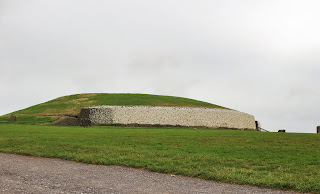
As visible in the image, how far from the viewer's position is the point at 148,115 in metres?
55.8

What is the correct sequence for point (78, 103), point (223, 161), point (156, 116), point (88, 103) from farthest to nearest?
point (78, 103)
point (88, 103)
point (156, 116)
point (223, 161)

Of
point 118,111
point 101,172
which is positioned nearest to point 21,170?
point 101,172

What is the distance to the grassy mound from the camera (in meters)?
59.3

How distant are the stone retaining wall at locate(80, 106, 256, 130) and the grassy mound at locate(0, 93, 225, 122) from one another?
6350mm

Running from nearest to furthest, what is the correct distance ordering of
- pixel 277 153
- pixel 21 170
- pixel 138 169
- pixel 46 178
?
pixel 46 178 < pixel 21 170 < pixel 138 169 < pixel 277 153

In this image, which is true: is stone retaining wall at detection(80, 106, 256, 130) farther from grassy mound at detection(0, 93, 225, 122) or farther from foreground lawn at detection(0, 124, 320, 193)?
foreground lawn at detection(0, 124, 320, 193)

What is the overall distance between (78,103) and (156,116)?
20610mm

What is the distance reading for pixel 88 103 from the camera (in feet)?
220

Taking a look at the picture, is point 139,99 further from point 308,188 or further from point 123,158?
point 308,188

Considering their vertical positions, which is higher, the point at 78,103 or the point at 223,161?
the point at 78,103

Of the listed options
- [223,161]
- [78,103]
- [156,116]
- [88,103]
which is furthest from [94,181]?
[78,103]

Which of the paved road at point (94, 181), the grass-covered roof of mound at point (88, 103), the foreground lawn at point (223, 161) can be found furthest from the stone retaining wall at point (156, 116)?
the paved road at point (94, 181)

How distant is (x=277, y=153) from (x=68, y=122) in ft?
141

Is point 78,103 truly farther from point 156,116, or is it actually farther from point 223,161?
point 223,161
